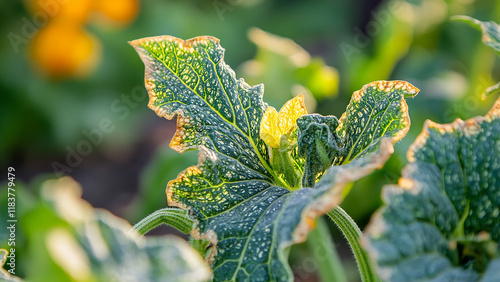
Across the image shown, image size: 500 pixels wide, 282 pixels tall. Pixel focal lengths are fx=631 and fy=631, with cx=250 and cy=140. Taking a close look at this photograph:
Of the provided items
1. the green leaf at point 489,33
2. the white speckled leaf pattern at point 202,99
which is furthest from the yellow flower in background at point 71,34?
the green leaf at point 489,33

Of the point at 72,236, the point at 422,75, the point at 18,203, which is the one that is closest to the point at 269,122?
the point at 72,236

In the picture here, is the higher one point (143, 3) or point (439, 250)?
point (143, 3)

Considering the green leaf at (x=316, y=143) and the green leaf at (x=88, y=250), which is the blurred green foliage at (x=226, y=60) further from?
the green leaf at (x=88, y=250)

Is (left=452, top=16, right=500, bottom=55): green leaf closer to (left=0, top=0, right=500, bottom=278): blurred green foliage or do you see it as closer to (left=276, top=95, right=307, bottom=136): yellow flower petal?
(left=276, top=95, right=307, bottom=136): yellow flower petal

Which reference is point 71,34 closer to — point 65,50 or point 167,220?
point 65,50

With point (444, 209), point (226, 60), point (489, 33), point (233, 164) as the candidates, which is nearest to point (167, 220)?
point (233, 164)

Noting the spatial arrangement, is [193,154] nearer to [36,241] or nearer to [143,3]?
[36,241]
